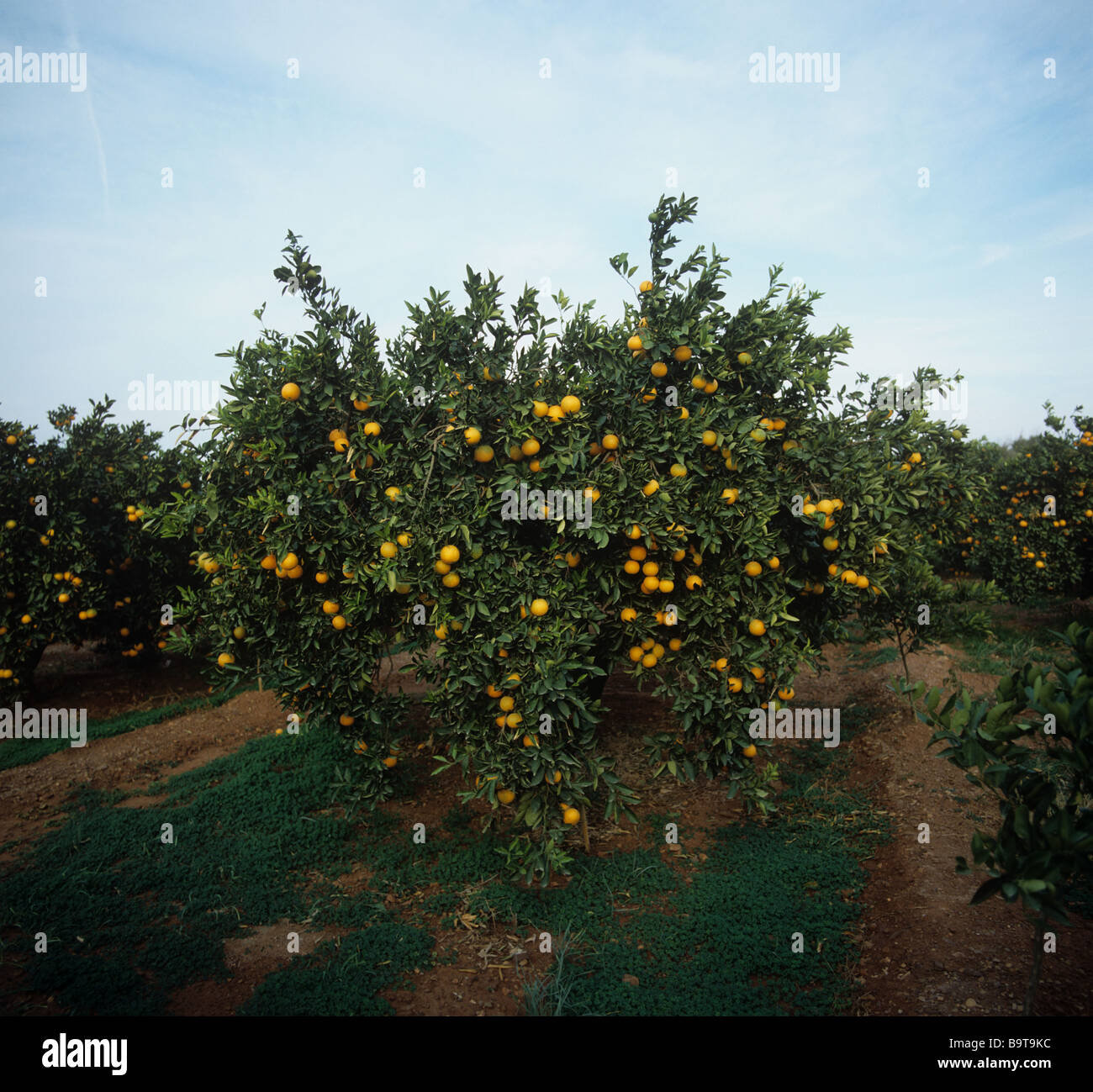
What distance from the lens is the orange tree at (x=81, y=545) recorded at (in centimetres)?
815

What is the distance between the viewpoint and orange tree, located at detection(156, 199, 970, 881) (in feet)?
13.5

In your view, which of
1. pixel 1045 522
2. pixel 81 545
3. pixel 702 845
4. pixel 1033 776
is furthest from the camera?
pixel 1045 522

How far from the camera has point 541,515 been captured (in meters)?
4.13

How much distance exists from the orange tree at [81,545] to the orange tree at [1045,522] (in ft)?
39.9

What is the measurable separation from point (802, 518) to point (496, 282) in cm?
249

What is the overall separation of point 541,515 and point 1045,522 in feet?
34.6

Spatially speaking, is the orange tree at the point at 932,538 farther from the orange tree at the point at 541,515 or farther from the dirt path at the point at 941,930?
the dirt path at the point at 941,930

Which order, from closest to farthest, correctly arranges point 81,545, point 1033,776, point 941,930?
1. point 1033,776
2. point 941,930
3. point 81,545

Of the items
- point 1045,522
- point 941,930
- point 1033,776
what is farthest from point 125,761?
point 1045,522

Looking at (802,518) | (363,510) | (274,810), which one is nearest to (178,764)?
(274,810)

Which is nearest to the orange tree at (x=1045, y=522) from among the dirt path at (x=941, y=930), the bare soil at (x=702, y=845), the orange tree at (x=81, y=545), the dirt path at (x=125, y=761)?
Result: the bare soil at (x=702, y=845)

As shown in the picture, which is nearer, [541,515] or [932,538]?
[541,515]

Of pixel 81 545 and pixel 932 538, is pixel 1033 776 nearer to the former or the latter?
pixel 932 538
